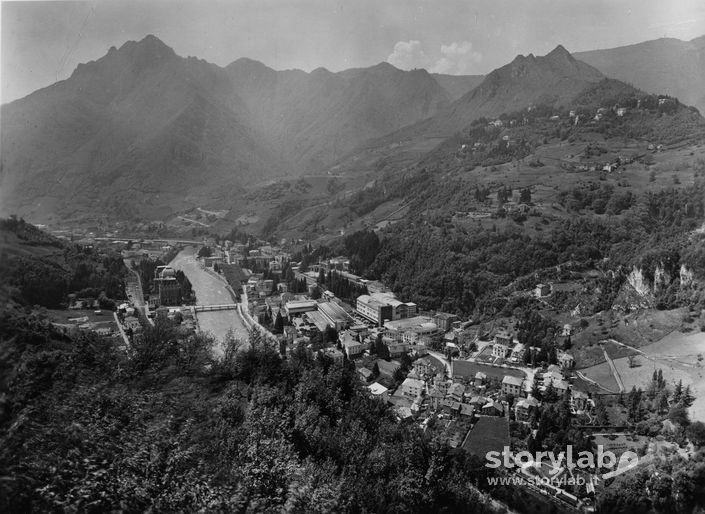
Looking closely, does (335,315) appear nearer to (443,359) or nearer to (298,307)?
(298,307)

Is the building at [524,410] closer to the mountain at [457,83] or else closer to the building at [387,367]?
the building at [387,367]

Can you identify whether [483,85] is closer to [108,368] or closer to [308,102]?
[308,102]

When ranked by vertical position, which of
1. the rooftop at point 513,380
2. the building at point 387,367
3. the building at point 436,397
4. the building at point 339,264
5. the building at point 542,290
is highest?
the building at point 339,264

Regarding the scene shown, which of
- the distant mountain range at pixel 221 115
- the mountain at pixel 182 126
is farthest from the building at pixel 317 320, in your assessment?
the mountain at pixel 182 126

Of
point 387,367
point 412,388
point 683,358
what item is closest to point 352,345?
point 387,367

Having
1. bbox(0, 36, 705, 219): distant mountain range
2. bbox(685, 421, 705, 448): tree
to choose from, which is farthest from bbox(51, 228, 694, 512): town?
bbox(0, 36, 705, 219): distant mountain range

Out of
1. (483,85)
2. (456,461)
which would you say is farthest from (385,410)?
(483,85)
